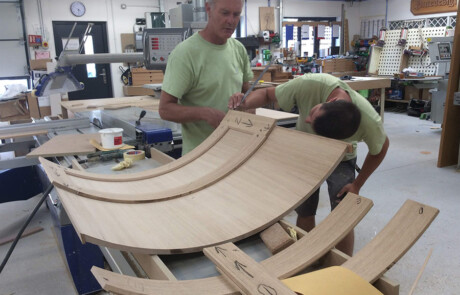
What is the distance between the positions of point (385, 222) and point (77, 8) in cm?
633

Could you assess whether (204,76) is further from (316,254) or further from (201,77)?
(316,254)

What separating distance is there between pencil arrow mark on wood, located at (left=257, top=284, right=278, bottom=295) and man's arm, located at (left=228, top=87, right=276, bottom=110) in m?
0.95

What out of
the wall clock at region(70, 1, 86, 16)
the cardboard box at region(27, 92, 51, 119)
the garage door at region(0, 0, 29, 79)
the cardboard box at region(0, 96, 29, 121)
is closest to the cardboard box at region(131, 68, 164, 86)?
the cardboard box at region(27, 92, 51, 119)

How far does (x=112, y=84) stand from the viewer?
24.3 ft

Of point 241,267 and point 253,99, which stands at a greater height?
point 253,99

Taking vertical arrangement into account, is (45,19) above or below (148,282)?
above

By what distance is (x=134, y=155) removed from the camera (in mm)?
1795

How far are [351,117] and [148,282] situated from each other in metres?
0.85

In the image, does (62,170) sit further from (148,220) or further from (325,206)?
(325,206)

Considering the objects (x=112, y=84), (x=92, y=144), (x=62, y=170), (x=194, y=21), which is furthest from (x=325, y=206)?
(x=112, y=84)

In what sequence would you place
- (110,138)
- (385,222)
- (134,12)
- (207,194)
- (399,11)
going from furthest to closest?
(399,11) < (134,12) < (385,222) < (110,138) < (207,194)

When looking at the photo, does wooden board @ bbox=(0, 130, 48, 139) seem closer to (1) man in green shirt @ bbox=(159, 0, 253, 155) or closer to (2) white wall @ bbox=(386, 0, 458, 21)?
(1) man in green shirt @ bbox=(159, 0, 253, 155)

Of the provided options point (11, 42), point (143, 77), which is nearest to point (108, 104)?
point (143, 77)

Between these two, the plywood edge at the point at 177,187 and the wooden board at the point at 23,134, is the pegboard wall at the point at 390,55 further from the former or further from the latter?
the plywood edge at the point at 177,187
